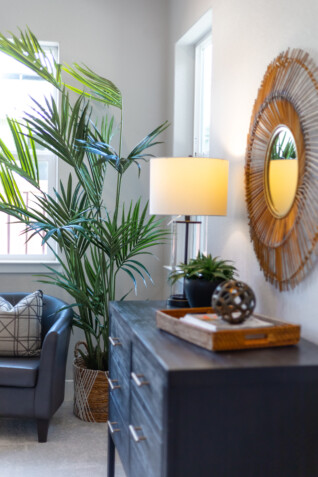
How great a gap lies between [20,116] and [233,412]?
308 cm

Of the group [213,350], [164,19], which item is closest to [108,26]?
[164,19]

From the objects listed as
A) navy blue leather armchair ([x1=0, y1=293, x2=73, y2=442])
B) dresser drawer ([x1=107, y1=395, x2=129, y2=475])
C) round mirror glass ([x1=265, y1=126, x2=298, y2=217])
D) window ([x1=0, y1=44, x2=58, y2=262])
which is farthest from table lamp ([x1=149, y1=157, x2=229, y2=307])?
window ([x1=0, y1=44, x2=58, y2=262])

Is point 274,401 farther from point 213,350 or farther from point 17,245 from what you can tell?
point 17,245

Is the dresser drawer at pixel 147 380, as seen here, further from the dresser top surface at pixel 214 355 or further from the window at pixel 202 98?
the window at pixel 202 98

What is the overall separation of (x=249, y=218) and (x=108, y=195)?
177 cm

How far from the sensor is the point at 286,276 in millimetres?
2221

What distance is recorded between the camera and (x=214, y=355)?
5.66 feet

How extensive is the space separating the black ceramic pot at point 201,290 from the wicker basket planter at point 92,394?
139cm

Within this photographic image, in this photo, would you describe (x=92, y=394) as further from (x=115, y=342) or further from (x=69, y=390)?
(x=115, y=342)

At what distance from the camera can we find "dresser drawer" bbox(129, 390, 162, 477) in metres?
1.76

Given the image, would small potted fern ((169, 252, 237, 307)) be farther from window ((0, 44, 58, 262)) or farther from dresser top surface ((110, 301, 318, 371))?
window ((0, 44, 58, 262))

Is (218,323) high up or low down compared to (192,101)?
down

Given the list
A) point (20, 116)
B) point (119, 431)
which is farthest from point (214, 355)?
point (20, 116)

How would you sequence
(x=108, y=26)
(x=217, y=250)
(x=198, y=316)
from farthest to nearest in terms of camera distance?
(x=108, y=26) → (x=217, y=250) → (x=198, y=316)
